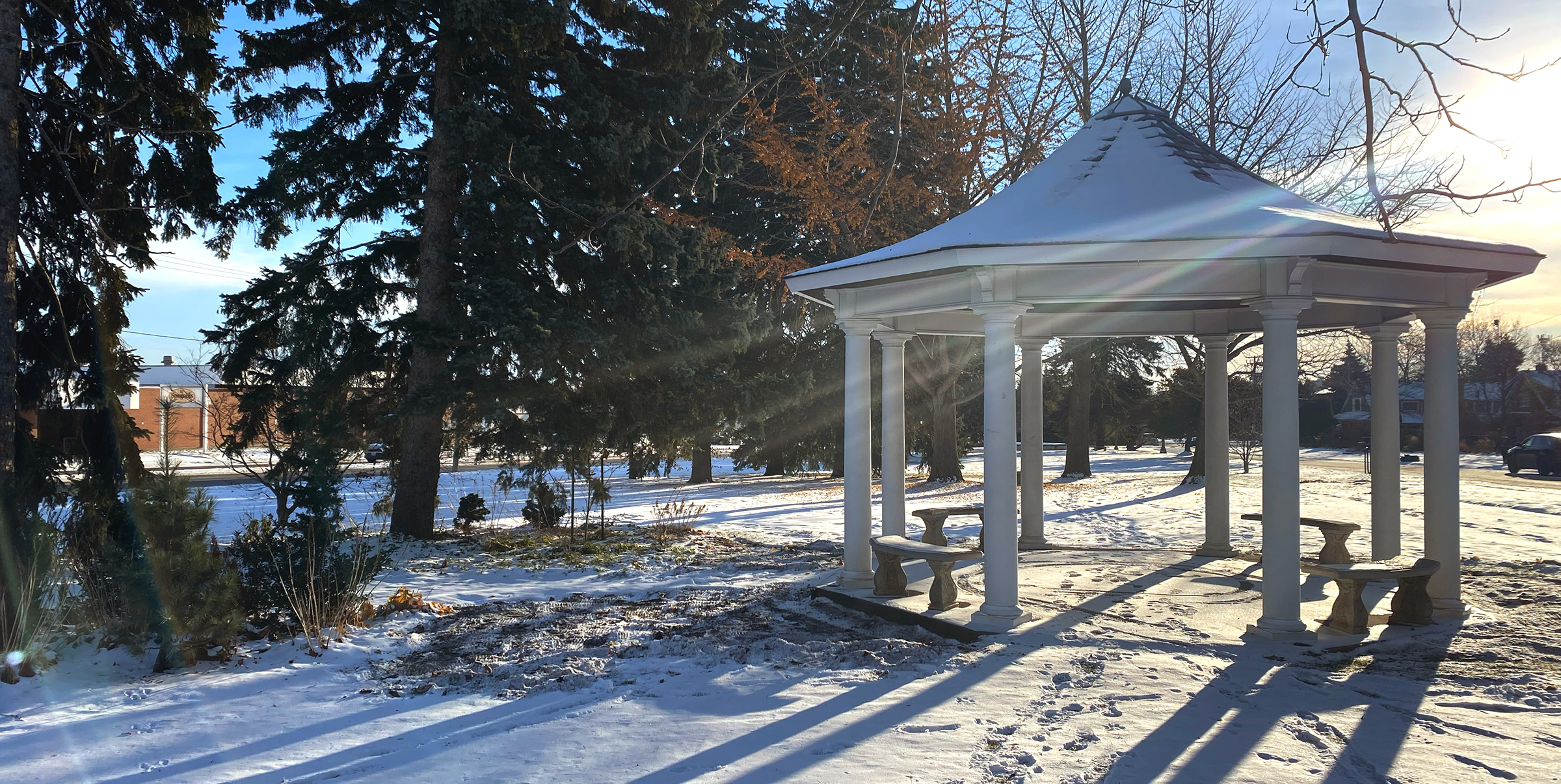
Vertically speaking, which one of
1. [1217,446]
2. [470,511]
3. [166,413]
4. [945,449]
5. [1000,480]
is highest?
[166,413]

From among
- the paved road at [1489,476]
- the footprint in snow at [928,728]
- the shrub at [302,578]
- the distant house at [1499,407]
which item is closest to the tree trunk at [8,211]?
the shrub at [302,578]

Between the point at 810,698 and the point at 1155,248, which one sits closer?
the point at 810,698

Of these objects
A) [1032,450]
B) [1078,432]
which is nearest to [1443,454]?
[1032,450]

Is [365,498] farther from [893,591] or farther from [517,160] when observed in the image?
[893,591]

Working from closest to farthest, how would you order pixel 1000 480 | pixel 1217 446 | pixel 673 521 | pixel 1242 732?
1. pixel 1242 732
2. pixel 1000 480
3. pixel 1217 446
4. pixel 673 521

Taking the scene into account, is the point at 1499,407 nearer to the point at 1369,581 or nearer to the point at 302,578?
the point at 1369,581

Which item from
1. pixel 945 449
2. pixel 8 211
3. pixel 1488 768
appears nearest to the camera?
pixel 1488 768

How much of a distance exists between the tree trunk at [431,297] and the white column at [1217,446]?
9879 millimetres

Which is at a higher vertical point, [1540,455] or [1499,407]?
[1499,407]

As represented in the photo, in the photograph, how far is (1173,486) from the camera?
75.6 ft

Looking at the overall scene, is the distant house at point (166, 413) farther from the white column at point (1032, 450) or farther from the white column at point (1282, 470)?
the white column at point (1282, 470)

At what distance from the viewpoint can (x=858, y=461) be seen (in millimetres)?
8844

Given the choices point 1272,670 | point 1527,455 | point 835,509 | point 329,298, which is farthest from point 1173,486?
point 329,298

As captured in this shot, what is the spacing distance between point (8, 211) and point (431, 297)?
5.62m
